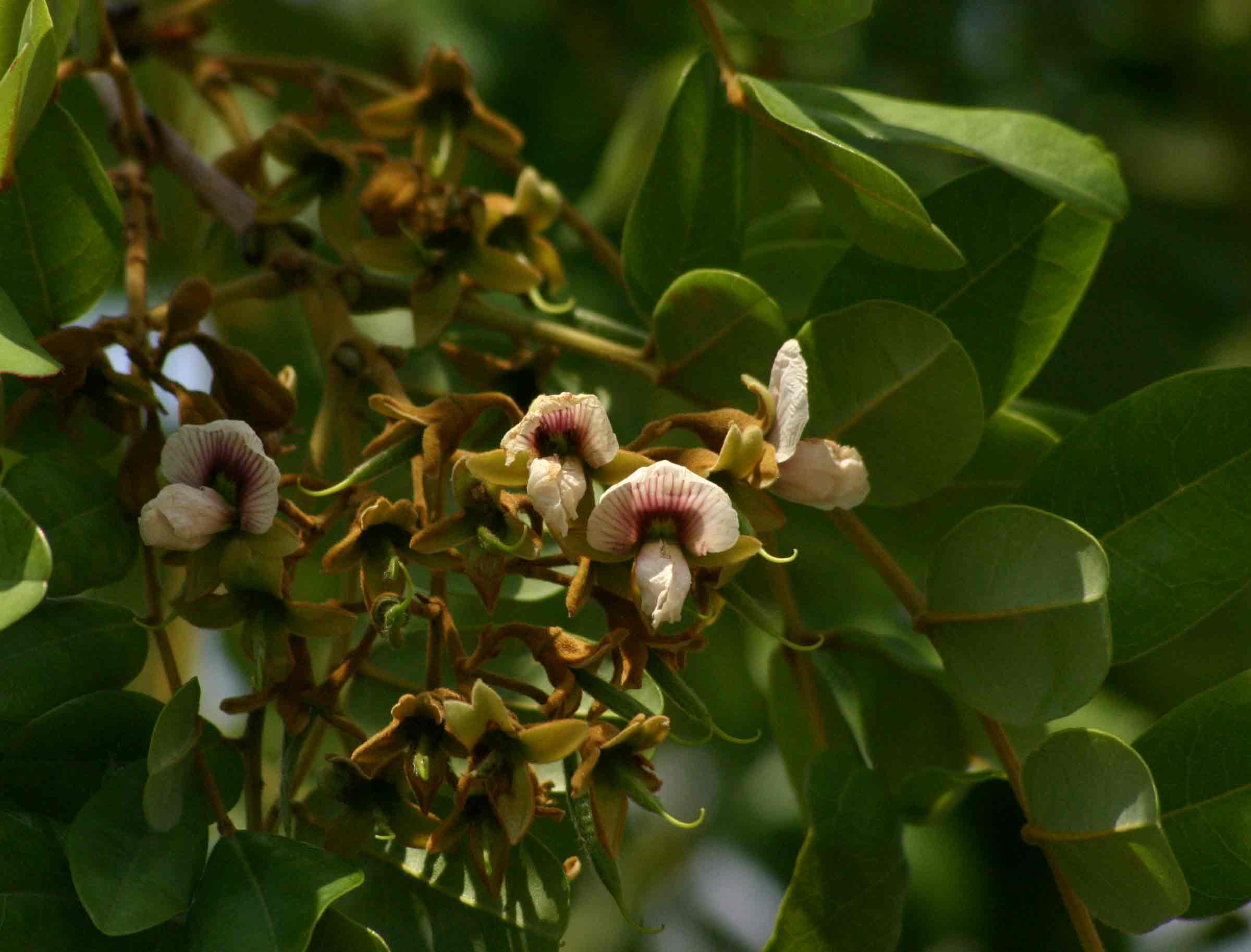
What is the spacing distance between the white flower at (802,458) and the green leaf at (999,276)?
0.59 ft

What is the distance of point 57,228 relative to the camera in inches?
35.2

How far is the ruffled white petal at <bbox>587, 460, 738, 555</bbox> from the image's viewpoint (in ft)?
2.26

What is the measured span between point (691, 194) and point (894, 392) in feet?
0.66

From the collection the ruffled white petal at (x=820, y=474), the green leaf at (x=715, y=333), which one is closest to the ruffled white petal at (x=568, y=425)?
the ruffled white petal at (x=820, y=474)

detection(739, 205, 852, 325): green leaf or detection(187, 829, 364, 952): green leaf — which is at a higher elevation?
detection(739, 205, 852, 325): green leaf

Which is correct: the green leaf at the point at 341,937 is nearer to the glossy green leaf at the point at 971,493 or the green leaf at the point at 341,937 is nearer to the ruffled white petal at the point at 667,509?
the ruffled white petal at the point at 667,509

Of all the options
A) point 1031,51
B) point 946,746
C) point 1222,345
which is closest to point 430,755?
point 946,746

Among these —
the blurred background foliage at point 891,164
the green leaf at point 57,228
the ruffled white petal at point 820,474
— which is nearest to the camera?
the ruffled white petal at point 820,474

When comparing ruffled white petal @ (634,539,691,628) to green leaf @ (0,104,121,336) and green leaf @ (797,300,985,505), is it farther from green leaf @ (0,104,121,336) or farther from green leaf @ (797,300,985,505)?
green leaf @ (0,104,121,336)

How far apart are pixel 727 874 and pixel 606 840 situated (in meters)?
1.20

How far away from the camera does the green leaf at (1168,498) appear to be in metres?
0.85

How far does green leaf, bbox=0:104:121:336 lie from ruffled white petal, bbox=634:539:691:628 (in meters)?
0.42

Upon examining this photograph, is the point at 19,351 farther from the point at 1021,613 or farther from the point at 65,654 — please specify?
the point at 1021,613

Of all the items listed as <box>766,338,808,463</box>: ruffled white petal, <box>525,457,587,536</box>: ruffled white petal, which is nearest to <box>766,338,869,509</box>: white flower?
<box>766,338,808,463</box>: ruffled white petal
